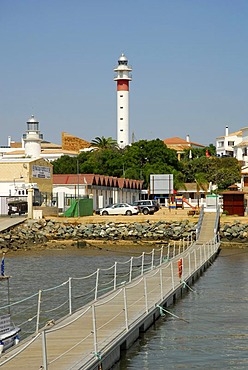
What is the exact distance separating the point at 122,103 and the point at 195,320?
122741 millimetres

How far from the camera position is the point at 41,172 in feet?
249

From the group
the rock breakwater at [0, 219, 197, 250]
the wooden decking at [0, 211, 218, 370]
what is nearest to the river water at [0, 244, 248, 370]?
the wooden decking at [0, 211, 218, 370]

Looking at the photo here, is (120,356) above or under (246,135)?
under

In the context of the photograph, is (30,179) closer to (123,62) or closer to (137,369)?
(137,369)

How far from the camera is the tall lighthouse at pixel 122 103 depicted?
14562 cm

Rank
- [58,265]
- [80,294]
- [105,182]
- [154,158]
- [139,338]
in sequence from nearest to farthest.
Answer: [139,338]
[80,294]
[58,265]
[105,182]
[154,158]

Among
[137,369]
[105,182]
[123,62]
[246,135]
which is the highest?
[123,62]

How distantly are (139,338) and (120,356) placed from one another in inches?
97.5

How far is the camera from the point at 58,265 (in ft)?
145

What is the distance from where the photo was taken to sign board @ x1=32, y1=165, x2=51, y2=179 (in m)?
74.0

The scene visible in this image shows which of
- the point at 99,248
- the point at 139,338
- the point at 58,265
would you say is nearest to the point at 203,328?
the point at 139,338

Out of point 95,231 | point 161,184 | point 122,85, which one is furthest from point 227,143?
point 95,231

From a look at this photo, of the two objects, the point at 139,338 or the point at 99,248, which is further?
the point at 99,248

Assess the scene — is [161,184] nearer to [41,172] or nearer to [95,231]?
[41,172]
